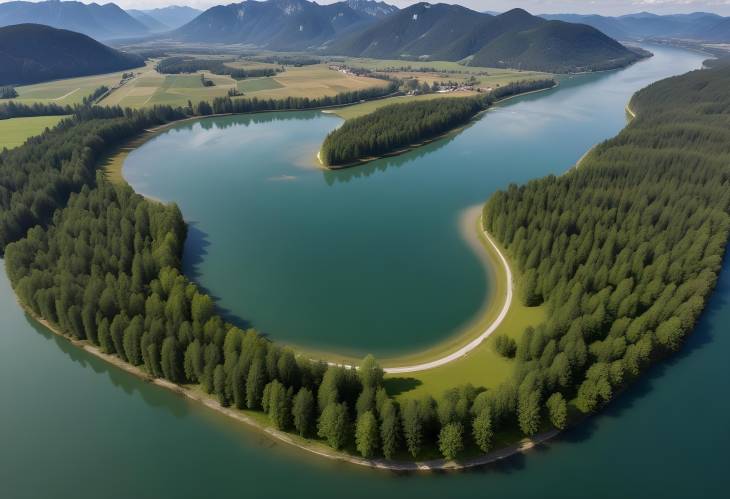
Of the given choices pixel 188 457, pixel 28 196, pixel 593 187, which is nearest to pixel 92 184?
pixel 28 196

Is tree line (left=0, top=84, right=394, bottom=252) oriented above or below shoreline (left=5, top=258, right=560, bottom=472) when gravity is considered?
above

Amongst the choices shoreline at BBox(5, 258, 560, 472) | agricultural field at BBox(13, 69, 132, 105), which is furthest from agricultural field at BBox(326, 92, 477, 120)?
shoreline at BBox(5, 258, 560, 472)

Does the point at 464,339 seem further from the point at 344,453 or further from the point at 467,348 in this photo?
the point at 344,453

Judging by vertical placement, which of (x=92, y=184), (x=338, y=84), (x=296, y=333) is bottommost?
(x=296, y=333)

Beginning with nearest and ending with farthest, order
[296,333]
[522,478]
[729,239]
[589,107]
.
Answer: [522,478] < [296,333] < [729,239] < [589,107]

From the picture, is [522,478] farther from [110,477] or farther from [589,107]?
[589,107]

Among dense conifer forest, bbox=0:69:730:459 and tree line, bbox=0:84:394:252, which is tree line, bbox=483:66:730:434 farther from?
tree line, bbox=0:84:394:252

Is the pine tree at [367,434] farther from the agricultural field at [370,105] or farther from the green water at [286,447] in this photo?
the agricultural field at [370,105]
